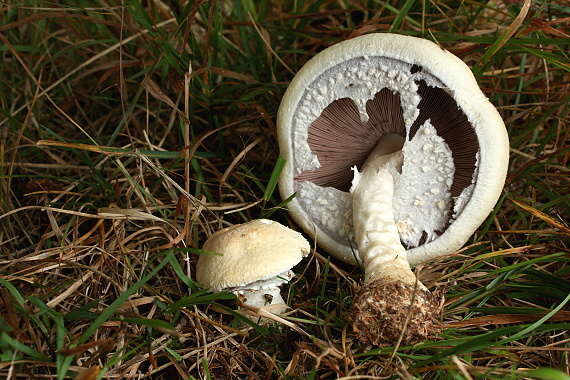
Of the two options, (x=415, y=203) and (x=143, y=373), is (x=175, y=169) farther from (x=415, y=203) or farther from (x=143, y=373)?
(x=415, y=203)

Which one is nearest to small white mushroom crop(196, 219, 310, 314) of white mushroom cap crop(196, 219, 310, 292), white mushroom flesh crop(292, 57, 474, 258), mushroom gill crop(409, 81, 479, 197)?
white mushroom cap crop(196, 219, 310, 292)

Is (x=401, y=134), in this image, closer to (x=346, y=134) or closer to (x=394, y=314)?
(x=346, y=134)

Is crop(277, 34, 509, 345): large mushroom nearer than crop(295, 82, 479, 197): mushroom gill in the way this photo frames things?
Yes

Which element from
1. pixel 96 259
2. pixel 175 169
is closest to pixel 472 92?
pixel 175 169

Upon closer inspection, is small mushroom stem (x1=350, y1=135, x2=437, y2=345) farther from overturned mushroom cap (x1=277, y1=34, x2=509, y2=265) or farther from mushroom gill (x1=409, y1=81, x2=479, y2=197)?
mushroom gill (x1=409, y1=81, x2=479, y2=197)

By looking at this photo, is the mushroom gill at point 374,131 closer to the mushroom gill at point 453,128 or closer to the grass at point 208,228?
the mushroom gill at point 453,128

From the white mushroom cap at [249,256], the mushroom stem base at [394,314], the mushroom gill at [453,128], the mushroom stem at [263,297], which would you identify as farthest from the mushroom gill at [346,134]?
the mushroom stem base at [394,314]

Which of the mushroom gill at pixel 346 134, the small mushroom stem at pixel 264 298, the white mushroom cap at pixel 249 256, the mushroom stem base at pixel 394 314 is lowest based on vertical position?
the small mushroom stem at pixel 264 298
